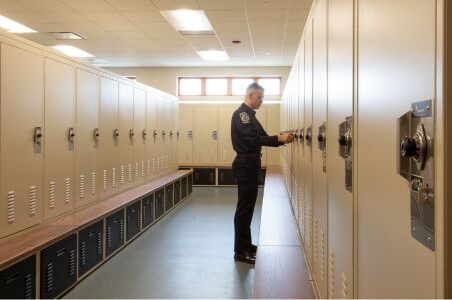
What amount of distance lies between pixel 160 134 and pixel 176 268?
3606 mm

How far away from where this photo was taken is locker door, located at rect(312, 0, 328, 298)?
1503 millimetres

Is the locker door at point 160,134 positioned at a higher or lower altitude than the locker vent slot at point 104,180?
higher

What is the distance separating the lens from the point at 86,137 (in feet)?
13.0

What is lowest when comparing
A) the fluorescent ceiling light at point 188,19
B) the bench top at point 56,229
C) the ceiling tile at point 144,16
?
the bench top at point 56,229

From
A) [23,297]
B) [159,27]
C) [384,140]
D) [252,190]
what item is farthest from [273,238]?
[159,27]

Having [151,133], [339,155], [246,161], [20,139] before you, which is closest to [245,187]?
[246,161]

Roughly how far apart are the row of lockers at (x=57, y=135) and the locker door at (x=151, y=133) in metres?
0.71

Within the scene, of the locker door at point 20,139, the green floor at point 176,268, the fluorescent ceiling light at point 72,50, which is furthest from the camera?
the fluorescent ceiling light at point 72,50

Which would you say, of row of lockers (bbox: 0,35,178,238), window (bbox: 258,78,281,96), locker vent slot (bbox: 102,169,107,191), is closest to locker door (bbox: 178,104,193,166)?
window (bbox: 258,78,281,96)

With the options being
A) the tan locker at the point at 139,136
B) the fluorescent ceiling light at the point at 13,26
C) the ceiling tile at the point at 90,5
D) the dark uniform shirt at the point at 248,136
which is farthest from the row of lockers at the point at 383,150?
the fluorescent ceiling light at the point at 13,26

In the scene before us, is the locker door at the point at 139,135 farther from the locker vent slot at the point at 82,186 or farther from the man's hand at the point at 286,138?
the man's hand at the point at 286,138

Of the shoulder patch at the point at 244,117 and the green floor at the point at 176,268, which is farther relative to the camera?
the shoulder patch at the point at 244,117

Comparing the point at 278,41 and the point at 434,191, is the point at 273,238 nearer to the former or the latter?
the point at 434,191

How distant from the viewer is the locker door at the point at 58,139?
3221 millimetres
